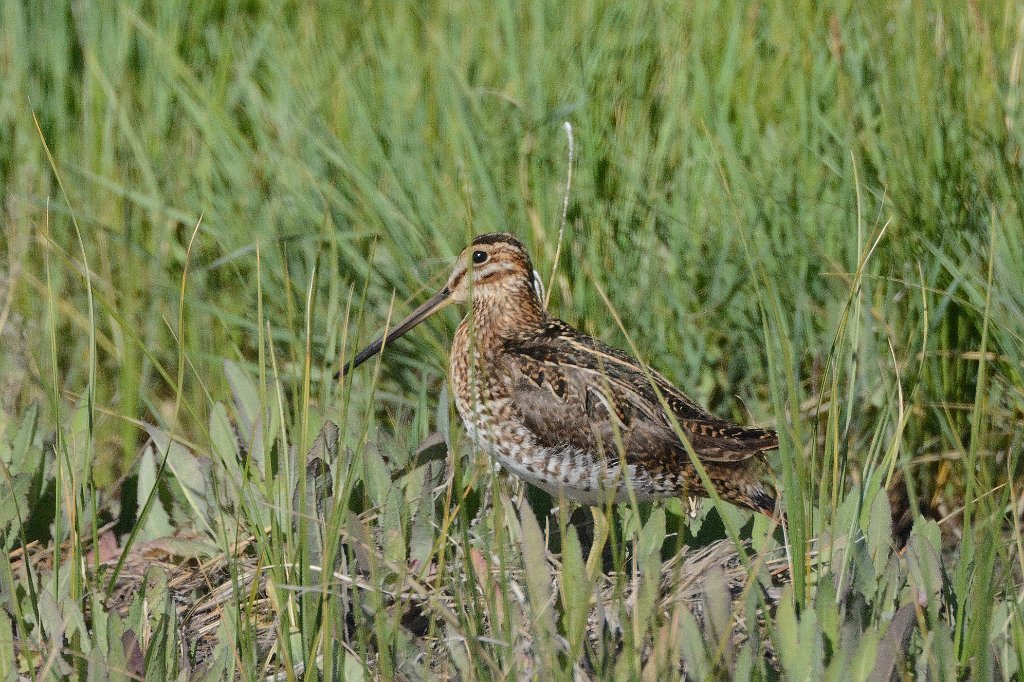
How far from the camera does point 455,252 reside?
3785mm

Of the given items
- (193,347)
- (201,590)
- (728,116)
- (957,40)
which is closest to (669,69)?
(728,116)

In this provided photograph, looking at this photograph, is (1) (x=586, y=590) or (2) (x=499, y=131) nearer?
(1) (x=586, y=590)

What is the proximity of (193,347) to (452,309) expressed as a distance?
0.74 m

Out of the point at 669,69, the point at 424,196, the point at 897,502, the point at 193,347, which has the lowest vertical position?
the point at 897,502

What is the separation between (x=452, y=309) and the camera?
383 centimetres

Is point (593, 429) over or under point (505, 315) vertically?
under

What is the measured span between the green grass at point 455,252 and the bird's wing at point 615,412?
123 mm

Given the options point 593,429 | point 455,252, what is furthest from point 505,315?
point 593,429

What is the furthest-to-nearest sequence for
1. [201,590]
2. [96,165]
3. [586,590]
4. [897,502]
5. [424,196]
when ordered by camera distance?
[96,165], [424,196], [897,502], [201,590], [586,590]

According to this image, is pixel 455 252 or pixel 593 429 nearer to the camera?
pixel 593 429

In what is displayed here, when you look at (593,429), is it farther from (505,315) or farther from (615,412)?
(505,315)

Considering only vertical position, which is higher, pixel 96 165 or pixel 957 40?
pixel 957 40

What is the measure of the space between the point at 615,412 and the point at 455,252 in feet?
3.14

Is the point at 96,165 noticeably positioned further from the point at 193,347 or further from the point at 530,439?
the point at 530,439
